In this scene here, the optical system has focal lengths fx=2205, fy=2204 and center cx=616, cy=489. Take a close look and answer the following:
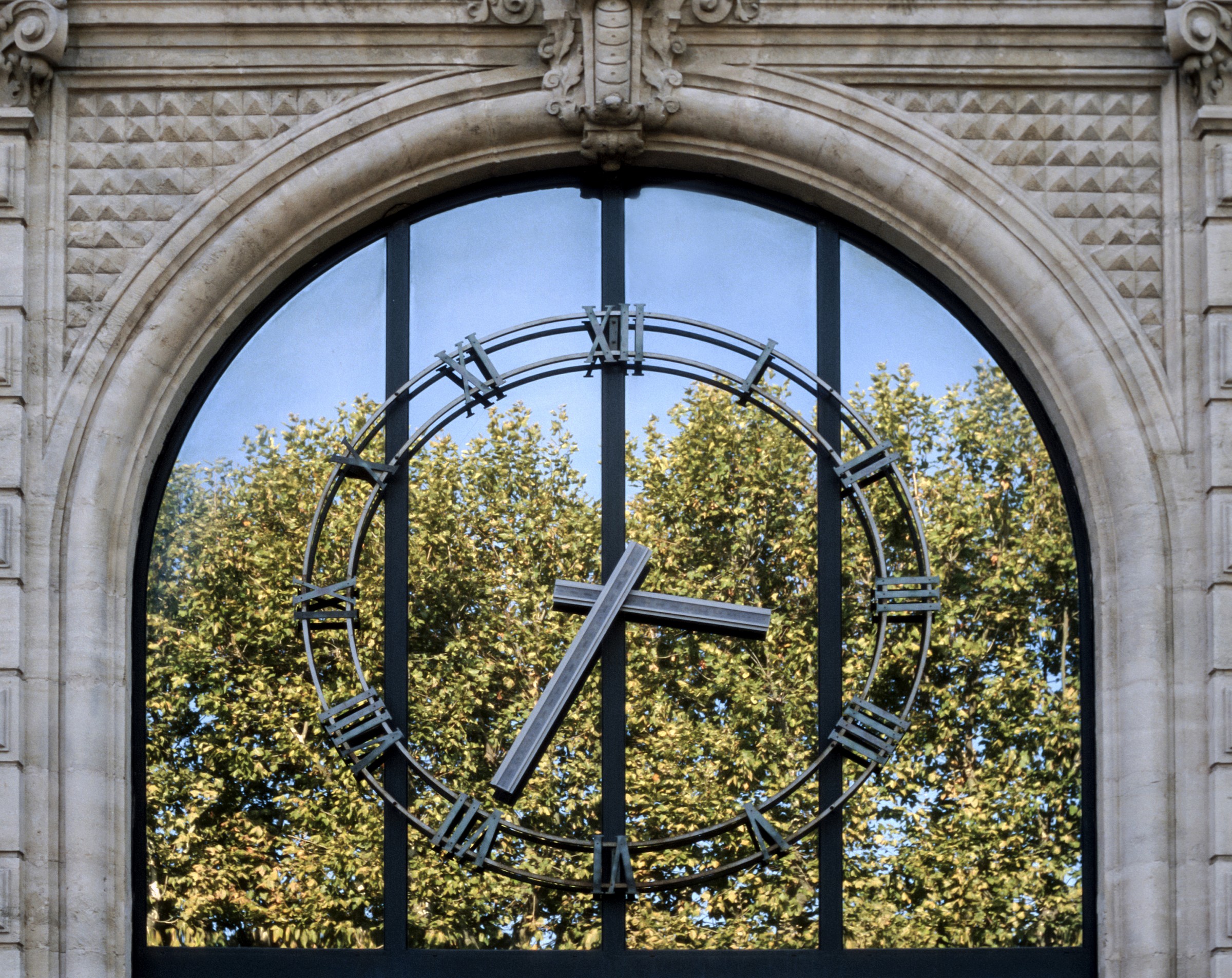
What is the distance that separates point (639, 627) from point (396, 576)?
1380 millimetres

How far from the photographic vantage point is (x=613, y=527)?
12.3 m

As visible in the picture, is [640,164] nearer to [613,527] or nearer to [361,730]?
[613,527]

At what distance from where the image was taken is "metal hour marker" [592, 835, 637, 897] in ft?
39.0

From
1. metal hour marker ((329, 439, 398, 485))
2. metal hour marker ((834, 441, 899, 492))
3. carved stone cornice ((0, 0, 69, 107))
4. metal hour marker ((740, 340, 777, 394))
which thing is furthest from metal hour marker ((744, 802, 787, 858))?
carved stone cornice ((0, 0, 69, 107))

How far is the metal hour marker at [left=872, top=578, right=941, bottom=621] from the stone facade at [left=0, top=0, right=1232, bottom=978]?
0.92 metres

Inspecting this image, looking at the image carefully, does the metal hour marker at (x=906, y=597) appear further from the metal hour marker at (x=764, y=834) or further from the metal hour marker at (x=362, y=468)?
the metal hour marker at (x=362, y=468)

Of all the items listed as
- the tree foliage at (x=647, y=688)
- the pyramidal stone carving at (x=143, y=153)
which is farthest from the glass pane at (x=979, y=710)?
the pyramidal stone carving at (x=143, y=153)

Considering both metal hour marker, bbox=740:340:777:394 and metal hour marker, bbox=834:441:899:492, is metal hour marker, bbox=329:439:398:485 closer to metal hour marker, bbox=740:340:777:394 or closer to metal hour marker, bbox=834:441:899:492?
metal hour marker, bbox=740:340:777:394

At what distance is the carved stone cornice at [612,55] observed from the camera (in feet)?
40.7

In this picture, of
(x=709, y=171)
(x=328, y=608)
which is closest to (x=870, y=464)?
(x=709, y=171)

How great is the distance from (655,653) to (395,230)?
2.89m

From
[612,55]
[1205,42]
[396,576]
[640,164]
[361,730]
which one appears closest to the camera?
[361,730]

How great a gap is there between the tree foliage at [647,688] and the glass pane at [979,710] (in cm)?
1

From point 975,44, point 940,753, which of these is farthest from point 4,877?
point 975,44
